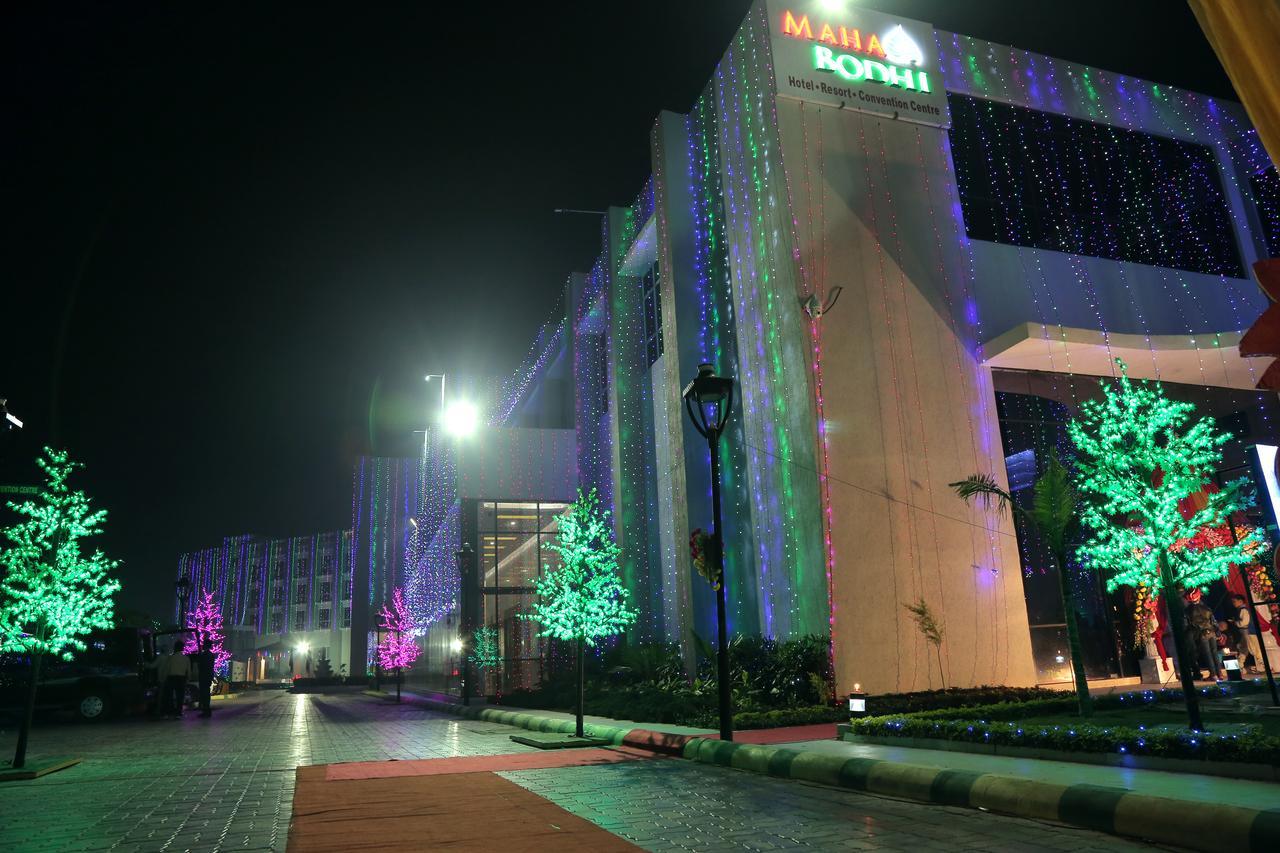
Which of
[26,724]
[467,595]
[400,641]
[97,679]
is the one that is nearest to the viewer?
[26,724]

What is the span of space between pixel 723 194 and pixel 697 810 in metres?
19.3

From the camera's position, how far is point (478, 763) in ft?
35.8

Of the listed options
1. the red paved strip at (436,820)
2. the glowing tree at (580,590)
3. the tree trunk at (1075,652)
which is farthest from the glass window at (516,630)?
the red paved strip at (436,820)

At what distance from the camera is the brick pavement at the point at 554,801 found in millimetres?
5711

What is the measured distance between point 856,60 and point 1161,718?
1632 cm

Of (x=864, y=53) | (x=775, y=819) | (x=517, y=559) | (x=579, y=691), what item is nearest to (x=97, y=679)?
(x=517, y=559)

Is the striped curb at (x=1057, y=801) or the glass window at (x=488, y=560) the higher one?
the glass window at (x=488, y=560)

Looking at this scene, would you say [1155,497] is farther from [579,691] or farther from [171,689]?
[171,689]

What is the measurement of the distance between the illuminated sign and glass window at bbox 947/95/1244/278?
4.38ft

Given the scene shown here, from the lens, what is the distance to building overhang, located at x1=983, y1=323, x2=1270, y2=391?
1841cm

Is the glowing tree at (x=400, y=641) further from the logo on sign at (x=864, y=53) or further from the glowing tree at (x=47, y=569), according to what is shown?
the logo on sign at (x=864, y=53)

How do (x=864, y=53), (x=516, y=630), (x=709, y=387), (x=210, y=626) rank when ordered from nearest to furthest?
(x=709, y=387) → (x=864, y=53) → (x=516, y=630) → (x=210, y=626)

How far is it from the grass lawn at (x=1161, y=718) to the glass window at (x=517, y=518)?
2194 centimetres

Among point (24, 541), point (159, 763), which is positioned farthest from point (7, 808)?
point (24, 541)
